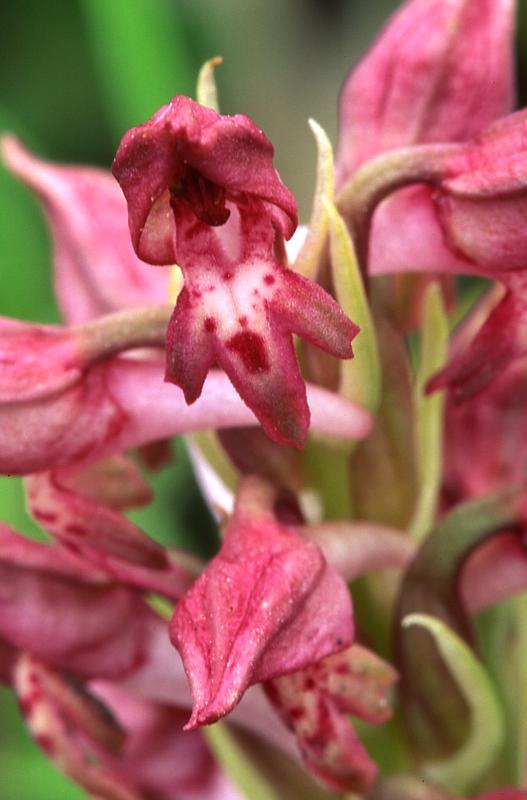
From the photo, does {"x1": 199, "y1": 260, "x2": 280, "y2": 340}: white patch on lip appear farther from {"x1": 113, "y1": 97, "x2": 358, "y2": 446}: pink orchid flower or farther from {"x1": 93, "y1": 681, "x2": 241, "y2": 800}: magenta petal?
{"x1": 93, "y1": 681, "x2": 241, "y2": 800}: magenta petal

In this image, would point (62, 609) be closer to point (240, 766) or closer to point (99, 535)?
point (99, 535)

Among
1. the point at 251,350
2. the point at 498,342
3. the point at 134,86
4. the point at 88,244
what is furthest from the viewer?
the point at 134,86

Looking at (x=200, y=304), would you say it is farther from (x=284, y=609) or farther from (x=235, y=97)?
(x=235, y=97)

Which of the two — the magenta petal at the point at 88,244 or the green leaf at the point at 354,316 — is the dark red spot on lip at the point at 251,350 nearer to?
the green leaf at the point at 354,316

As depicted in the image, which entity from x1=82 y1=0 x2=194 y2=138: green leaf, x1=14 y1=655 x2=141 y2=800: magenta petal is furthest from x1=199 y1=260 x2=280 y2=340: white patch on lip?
x1=82 y1=0 x2=194 y2=138: green leaf

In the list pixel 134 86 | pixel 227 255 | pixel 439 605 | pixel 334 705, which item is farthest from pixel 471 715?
pixel 134 86

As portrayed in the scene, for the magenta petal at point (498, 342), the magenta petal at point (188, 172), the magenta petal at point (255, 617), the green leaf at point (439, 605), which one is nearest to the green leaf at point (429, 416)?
the green leaf at point (439, 605)
